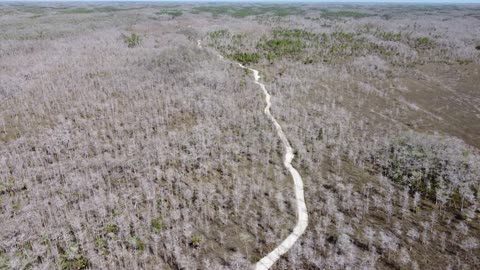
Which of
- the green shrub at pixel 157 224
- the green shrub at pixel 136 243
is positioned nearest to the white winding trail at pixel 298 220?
the green shrub at pixel 157 224

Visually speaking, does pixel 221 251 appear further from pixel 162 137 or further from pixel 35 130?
pixel 35 130

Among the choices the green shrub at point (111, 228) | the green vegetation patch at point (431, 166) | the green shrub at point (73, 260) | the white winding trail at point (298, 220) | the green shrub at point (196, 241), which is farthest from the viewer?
the green vegetation patch at point (431, 166)

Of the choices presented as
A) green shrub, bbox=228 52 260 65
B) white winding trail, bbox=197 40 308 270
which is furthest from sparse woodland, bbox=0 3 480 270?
green shrub, bbox=228 52 260 65

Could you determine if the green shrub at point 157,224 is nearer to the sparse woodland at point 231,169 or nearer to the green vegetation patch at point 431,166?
the sparse woodland at point 231,169

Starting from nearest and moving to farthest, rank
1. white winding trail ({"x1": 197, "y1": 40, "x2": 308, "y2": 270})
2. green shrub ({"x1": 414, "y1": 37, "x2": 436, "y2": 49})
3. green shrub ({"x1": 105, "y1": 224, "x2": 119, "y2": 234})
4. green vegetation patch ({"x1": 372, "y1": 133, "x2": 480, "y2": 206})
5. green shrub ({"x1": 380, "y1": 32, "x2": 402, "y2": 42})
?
white winding trail ({"x1": 197, "y1": 40, "x2": 308, "y2": 270}) < green shrub ({"x1": 105, "y1": 224, "x2": 119, "y2": 234}) < green vegetation patch ({"x1": 372, "y1": 133, "x2": 480, "y2": 206}) < green shrub ({"x1": 414, "y1": 37, "x2": 436, "y2": 49}) < green shrub ({"x1": 380, "y1": 32, "x2": 402, "y2": 42})

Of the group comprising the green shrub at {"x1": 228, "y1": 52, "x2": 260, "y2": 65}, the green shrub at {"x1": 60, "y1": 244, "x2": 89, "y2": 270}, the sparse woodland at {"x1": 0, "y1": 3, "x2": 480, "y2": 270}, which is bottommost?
the green shrub at {"x1": 60, "y1": 244, "x2": 89, "y2": 270}

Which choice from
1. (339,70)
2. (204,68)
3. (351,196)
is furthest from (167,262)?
(339,70)

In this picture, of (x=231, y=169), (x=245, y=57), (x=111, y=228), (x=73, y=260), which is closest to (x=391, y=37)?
(x=245, y=57)

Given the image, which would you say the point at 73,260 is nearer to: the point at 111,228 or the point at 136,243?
the point at 111,228

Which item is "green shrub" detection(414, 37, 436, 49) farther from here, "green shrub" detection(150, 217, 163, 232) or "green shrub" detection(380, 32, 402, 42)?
"green shrub" detection(150, 217, 163, 232)

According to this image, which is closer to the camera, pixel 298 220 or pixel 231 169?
pixel 298 220
